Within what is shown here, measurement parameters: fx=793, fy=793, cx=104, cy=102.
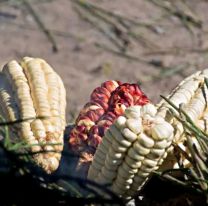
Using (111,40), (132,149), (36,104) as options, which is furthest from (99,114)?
(111,40)

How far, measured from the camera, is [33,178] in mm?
2111

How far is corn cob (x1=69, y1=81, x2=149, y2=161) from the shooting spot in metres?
2.75

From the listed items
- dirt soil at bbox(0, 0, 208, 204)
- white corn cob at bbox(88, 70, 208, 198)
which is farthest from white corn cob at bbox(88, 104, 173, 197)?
dirt soil at bbox(0, 0, 208, 204)

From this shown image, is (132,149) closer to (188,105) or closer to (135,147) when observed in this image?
(135,147)

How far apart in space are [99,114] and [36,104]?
0.25 metres

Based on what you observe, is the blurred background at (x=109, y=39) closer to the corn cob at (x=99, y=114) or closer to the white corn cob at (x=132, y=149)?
the corn cob at (x=99, y=114)

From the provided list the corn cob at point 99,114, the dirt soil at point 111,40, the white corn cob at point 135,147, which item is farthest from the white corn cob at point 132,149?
the dirt soil at point 111,40

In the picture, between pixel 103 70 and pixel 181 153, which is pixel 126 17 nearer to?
pixel 103 70

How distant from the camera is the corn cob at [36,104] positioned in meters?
2.73

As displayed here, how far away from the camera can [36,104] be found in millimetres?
2914

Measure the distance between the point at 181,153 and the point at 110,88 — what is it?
18.9 inches

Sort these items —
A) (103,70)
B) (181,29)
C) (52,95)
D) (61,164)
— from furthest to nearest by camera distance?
(181,29)
(103,70)
(52,95)
(61,164)

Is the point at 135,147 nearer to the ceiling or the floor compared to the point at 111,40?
Result: nearer to the ceiling

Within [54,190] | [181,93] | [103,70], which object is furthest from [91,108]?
[103,70]
